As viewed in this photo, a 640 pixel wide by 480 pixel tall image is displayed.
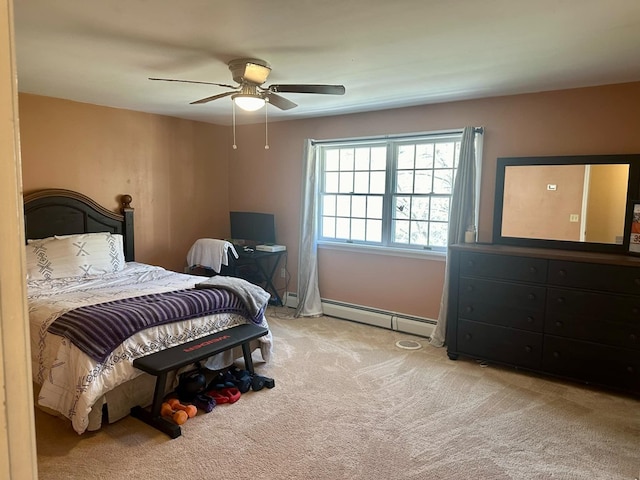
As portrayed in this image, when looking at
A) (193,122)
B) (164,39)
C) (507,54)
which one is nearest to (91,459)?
A: (164,39)

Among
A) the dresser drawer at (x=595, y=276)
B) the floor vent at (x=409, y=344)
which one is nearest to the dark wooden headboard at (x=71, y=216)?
the floor vent at (x=409, y=344)

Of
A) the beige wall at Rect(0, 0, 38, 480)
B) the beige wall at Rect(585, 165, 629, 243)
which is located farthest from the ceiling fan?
the beige wall at Rect(0, 0, 38, 480)

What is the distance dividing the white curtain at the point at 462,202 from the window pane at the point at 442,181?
0.24 metres

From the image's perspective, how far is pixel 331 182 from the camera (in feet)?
16.4

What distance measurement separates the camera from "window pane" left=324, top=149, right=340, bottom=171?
4934mm

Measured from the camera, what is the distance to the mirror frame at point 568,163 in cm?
321

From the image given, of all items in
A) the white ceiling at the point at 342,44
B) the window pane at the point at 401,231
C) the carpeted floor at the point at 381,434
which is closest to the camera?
the white ceiling at the point at 342,44

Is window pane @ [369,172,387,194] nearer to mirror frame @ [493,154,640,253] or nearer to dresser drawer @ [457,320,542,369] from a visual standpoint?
mirror frame @ [493,154,640,253]

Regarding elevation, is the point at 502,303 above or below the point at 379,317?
above

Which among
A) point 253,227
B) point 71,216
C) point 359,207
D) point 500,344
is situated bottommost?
point 500,344

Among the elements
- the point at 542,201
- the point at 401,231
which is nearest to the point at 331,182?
the point at 401,231

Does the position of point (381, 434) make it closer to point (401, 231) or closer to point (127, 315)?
point (127, 315)

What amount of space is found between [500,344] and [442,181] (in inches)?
65.0

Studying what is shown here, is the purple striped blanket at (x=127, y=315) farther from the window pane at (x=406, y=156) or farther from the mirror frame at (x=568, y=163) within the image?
the mirror frame at (x=568, y=163)
